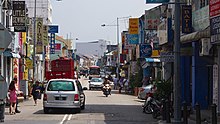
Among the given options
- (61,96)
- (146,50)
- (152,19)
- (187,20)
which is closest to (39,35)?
(146,50)

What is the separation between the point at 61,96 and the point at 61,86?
2.13 feet

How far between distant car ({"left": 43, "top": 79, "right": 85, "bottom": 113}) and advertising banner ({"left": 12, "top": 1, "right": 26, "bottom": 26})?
33.4ft

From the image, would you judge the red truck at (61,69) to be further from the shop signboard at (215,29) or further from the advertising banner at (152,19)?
the shop signboard at (215,29)

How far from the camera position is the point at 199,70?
83.6ft

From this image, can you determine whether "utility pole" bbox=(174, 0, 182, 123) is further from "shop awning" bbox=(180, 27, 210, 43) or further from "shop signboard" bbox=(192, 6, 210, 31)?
"shop signboard" bbox=(192, 6, 210, 31)

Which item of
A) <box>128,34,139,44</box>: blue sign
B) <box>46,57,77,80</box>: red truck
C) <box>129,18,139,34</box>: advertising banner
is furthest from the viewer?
<box>128,34,139,44</box>: blue sign

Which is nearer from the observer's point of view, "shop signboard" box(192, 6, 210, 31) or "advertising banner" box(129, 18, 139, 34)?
"shop signboard" box(192, 6, 210, 31)

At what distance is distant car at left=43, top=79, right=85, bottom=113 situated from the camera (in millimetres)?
24125

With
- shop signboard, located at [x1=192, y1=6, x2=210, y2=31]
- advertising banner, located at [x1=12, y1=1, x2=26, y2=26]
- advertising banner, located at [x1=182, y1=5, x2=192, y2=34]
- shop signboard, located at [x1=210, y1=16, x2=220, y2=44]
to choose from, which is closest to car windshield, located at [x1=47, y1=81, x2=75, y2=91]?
advertising banner, located at [x1=182, y1=5, x2=192, y2=34]

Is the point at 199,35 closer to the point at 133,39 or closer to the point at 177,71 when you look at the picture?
the point at 177,71

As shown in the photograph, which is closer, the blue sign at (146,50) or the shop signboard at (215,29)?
the shop signboard at (215,29)

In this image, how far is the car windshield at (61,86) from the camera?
2447cm

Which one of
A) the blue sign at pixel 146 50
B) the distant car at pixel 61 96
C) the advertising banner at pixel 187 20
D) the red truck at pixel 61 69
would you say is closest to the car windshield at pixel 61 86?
the distant car at pixel 61 96

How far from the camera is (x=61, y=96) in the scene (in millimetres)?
24094
